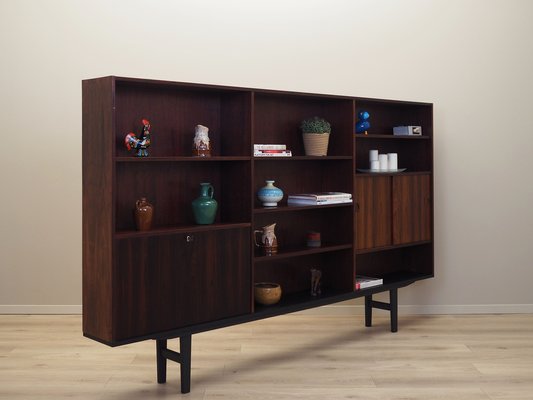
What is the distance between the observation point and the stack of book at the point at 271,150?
4.04m

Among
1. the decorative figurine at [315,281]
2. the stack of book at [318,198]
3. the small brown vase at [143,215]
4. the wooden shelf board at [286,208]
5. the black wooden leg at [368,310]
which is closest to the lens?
the small brown vase at [143,215]

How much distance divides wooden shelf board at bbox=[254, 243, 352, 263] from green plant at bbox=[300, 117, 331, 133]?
720 millimetres

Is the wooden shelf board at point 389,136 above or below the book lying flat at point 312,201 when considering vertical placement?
above

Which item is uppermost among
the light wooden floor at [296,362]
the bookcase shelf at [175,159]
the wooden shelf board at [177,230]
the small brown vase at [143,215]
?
the bookcase shelf at [175,159]

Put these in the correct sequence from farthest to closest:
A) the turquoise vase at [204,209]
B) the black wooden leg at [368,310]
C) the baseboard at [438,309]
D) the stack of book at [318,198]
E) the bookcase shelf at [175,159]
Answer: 1. the baseboard at [438,309]
2. the black wooden leg at [368,310]
3. the stack of book at [318,198]
4. the turquoise vase at [204,209]
5. the bookcase shelf at [175,159]

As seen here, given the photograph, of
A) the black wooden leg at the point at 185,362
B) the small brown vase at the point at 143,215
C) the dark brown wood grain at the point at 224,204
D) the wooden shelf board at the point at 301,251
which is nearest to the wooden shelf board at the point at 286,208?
the dark brown wood grain at the point at 224,204

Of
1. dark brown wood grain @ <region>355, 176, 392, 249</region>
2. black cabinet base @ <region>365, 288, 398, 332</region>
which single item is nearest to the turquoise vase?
dark brown wood grain @ <region>355, 176, 392, 249</region>

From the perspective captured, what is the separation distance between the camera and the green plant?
435 cm

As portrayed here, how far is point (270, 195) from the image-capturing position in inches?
163

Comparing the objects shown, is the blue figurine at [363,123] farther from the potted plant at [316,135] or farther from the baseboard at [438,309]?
the baseboard at [438,309]

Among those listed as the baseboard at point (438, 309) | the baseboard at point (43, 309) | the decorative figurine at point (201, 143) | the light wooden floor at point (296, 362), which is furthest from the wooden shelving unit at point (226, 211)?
the baseboard at point (43, 309)

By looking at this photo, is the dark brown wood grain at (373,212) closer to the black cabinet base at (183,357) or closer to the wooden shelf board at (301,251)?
the wooden shelf board at (301,251)

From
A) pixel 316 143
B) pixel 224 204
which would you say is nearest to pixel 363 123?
pixel 316 143

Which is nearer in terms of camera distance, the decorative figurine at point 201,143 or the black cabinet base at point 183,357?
the black cabinet base at point 183,357
